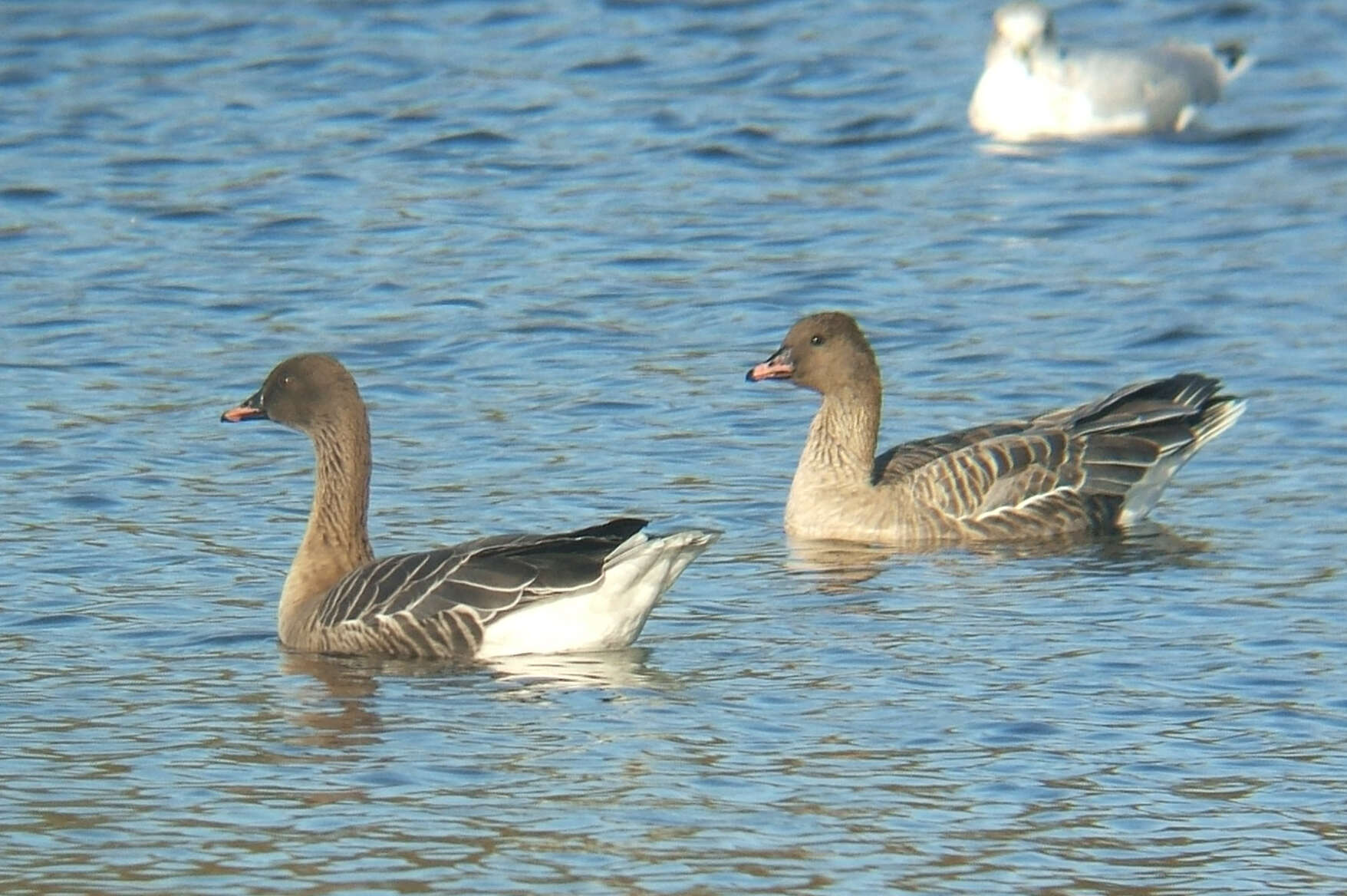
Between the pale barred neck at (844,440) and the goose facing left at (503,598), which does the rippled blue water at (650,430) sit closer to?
the goose facing left at (503,598)

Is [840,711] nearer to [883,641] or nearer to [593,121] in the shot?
[883,641]

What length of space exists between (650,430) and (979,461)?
2.07 m

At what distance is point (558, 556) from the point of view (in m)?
10.0

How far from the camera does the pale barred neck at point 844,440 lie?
41.2ft

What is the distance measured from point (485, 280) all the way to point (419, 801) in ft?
31.3

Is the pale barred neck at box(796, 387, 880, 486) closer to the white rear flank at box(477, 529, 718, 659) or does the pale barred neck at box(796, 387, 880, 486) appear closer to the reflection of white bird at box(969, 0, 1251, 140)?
the white rear flank at box(477, 529, 718, 659)

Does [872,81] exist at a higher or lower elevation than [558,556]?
higher

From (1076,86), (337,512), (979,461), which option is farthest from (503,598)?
(1076,86)

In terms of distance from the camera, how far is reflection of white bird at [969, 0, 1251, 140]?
21578mm

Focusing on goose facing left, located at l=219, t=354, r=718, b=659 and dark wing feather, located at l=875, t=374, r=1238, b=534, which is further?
dark wing feather, located at l=875, t=374, r=1238, b=534

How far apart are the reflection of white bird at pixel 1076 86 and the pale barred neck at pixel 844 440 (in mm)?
8958

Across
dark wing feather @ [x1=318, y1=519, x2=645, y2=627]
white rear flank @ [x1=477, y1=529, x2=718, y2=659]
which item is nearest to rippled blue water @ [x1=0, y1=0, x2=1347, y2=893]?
white rear flank @ [x1=477, y1=529, x2=718, y2=659]

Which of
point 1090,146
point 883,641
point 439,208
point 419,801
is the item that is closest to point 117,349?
point 439,208

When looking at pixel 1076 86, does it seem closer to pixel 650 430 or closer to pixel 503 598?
pixel 650 430
